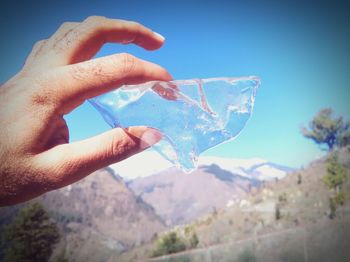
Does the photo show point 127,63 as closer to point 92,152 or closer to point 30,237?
point 92,152

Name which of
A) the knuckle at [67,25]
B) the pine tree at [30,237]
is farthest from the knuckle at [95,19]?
the pine tree at [30,237]

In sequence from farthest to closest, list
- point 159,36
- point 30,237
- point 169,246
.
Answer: point 30,237 → point 169,246 → point 159,36

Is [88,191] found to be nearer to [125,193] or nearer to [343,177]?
[125,193]

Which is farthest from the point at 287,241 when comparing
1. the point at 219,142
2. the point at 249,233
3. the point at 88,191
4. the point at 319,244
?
the point at 88,191

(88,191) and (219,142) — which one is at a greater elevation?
(219,142)

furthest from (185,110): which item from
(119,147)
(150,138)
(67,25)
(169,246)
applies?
(169,246)

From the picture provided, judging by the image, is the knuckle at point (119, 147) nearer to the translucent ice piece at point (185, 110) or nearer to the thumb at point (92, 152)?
the thumb at point (92, 152)
